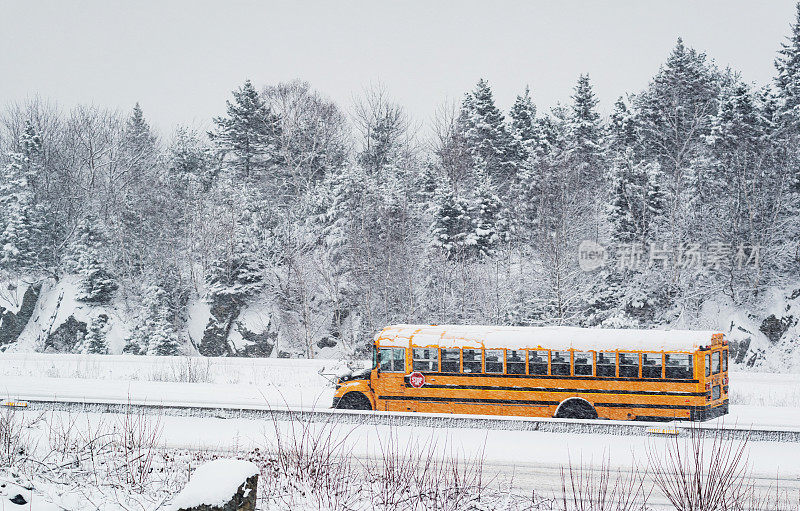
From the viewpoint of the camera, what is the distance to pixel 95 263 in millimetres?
49656

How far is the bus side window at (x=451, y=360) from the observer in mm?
18219

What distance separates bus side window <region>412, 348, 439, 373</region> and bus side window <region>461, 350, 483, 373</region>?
2.42ft

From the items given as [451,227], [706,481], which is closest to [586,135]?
[451,227]

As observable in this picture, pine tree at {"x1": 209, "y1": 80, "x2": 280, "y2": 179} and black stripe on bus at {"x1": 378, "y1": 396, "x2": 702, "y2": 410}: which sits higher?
pine tree at {"x1": 209, "y1": 80, "x2": 280, "y2": 179}

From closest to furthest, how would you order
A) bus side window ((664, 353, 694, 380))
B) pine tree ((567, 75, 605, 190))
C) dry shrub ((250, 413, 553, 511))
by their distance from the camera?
dry shrub ((250, 413, 553, 511))
bus side window ((664, 353, 694, 380))
pine tree ((567, 75, 605, 190))

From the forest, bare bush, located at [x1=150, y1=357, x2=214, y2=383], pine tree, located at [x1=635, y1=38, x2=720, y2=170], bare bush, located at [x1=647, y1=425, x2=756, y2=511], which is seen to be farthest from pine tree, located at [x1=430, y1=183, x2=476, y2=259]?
bare bush, located at [x1=647, y1=425, x2=756, y2=511]

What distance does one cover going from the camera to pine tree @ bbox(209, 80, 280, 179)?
56906 mm

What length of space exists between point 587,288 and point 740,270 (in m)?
8.68

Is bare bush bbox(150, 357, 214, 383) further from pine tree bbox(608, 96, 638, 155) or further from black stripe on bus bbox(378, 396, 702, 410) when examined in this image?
pine tree bbox(608, 96, 638, 155)

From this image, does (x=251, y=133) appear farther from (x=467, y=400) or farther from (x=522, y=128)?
(x=467, y=400)

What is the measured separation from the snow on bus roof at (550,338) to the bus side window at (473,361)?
170mm

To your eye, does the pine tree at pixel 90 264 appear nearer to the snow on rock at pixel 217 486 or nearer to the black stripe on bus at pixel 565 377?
the black stripe on bus at pixel 565 377

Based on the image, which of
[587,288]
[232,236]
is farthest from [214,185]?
[587,288]

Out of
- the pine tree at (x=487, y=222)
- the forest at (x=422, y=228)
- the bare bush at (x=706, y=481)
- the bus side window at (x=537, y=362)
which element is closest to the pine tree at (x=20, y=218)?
the forest at (x=422, y=228)
